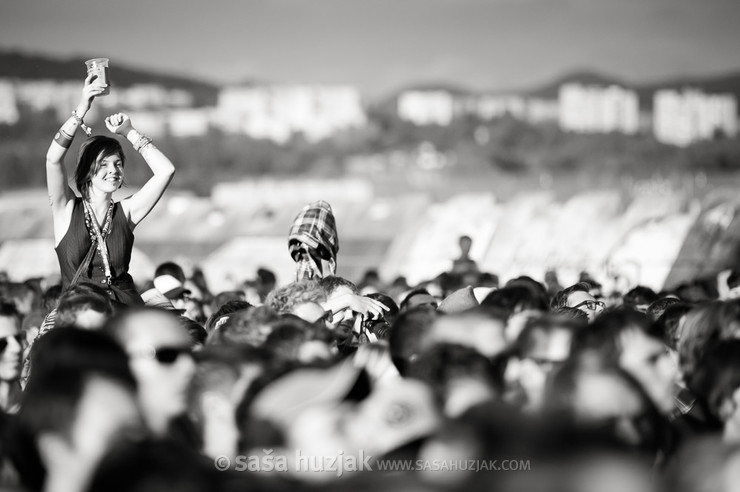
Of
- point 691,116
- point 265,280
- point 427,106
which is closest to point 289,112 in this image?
point 427,106

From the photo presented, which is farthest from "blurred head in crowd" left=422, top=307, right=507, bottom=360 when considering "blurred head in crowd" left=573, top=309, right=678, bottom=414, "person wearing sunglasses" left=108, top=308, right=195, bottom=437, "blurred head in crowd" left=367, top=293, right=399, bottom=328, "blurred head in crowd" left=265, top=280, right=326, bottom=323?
"blurred head in crowd" left=367, top=293, right=399, bottom=328

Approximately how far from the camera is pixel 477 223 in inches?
899

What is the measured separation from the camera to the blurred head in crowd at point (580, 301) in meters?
6.26

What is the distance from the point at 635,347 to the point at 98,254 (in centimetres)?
274

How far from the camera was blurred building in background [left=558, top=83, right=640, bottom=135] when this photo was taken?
151875 mm

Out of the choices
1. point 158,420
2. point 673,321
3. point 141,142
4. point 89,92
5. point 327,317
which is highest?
point 89,92

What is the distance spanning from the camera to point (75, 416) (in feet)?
10.4

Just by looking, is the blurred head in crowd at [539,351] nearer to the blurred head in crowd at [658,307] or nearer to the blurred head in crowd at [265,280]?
the blurred head in crowd at [658,307]

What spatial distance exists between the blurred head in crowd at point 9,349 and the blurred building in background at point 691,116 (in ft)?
406

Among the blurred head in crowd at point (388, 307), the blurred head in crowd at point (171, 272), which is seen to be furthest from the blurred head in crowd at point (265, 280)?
the blurred head in crowd at point (388, 307)

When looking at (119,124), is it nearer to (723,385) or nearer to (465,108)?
(723,385)

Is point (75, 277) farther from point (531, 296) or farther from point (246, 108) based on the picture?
point (246, 108)

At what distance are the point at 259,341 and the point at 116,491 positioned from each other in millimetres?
1823

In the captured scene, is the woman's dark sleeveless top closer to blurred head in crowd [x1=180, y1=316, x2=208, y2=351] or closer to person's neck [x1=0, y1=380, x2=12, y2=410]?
blurred head in crowd [x1=180, y1=316, x2=208, y2=351]
